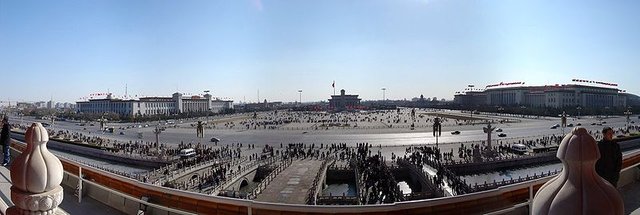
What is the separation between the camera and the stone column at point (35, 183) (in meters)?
1.91

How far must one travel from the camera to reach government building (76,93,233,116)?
334ft

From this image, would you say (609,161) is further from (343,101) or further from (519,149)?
(343,101)

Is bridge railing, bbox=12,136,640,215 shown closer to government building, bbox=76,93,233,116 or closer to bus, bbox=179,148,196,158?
bus, bbox=179,148,196,158

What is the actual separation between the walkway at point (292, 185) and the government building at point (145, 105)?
89.0 metres

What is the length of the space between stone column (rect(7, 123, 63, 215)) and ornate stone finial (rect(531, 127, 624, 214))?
2.34 metres

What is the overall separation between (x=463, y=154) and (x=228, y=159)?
18218 millimetres

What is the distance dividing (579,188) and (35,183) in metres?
2.52

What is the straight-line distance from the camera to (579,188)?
1.58 meters

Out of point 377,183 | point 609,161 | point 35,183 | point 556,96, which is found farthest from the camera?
point 556,96

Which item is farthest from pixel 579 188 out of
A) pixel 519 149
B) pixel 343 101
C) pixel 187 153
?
pixel 343 101

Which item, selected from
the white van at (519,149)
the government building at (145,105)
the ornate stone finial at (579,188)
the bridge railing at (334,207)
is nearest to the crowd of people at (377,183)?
the bridge railing at (334,207)

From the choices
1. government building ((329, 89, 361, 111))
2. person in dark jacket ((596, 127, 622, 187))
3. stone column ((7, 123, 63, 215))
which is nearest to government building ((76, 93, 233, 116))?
government building ((329, 89, 361, 111))

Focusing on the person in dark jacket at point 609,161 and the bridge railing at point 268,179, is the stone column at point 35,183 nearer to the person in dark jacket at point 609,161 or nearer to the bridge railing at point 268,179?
the person in dark jacket at point 609,161

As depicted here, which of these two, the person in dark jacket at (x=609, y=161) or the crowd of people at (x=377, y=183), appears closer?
the person in dark jacket at (x=609, y=161)
